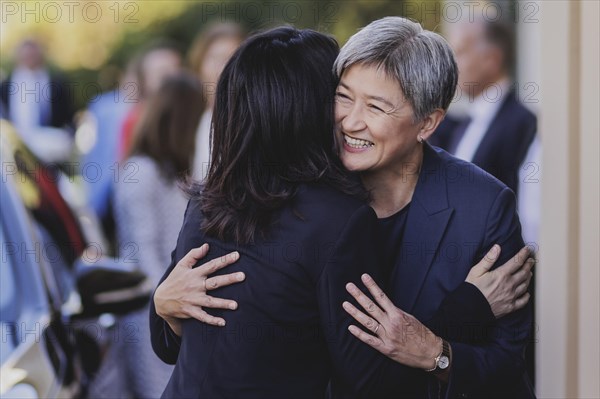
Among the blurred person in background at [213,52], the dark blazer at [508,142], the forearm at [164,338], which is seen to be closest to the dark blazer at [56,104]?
the blurred person in background at [213,52]

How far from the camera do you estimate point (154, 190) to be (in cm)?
561

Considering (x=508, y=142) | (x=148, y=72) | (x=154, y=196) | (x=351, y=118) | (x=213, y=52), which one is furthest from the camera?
(x=148, y=72)

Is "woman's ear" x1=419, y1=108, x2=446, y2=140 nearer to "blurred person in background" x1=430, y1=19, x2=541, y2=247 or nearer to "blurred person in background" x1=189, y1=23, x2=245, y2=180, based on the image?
"blurred person in background" x1=430, y1=19, x2=541, y2=247

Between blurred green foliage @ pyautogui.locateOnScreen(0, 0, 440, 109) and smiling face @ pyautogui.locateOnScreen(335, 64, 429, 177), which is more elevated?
smiling face @ pyautogui.locateOnScreen(335, 64, 429, 177)

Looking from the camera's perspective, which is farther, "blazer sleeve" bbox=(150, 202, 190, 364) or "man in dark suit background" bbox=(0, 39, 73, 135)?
"man in dark suit background" bbox=(0, 39, 73, 135)

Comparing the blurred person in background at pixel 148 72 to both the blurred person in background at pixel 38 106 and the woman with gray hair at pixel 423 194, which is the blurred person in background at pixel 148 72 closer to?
the blurred person in background at pixel 38 106

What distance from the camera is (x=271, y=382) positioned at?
241 centimetres

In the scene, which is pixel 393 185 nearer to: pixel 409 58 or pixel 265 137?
pixel 409 58

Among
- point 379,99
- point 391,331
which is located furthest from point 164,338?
point 379,99

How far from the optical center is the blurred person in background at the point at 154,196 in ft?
17.7

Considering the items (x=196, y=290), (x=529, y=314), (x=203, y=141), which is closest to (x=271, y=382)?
(x=196, y=290)

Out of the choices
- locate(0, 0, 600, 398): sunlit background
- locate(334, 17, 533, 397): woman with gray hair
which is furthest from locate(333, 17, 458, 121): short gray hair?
locate(0, 0, 600, 398): sunlit background

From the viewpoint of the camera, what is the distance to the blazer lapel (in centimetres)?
278

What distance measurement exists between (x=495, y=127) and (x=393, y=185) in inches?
93.2
